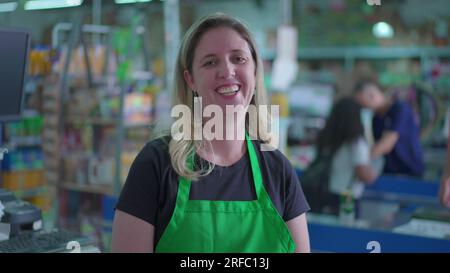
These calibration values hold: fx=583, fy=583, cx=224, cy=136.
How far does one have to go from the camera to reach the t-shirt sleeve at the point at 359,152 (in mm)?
3844

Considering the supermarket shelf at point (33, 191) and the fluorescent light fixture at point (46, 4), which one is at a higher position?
the fluorescent light fixture at point (46, 4)

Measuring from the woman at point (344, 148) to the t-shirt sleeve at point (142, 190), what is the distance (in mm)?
2404

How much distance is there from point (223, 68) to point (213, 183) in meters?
0.31

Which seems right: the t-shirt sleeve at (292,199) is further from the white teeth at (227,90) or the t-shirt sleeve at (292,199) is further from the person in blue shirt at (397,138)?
the person in blue shirt at (397,138)

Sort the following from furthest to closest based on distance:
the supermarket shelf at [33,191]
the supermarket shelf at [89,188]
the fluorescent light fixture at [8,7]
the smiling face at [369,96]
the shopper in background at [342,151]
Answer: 1. the supermarket shelf at [89,188]
2. the supermarket shelf at [33,191]
3. the smiling face at [369,96]
4. the fluorescent light fixture at [8,7]
5. the shopper in background at [342,151]

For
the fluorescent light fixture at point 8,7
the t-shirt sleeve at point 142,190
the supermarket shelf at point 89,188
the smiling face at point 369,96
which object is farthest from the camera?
the supermarket shelf at point 89,188

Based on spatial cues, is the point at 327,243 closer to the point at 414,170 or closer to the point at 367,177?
the point at 367,177

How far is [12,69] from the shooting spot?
6.83 feet

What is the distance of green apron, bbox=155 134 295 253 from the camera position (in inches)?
59.5

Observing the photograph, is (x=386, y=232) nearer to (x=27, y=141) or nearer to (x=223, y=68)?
(x=223, y=68)

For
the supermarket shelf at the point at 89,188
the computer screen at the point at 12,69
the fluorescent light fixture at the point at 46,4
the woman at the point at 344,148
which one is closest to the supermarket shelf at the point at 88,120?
the supermarket shelf at the point at 89,188

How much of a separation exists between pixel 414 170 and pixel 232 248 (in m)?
3.93

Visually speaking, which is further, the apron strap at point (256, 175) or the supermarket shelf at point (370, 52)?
the supermarket shelf at point (370, 52)

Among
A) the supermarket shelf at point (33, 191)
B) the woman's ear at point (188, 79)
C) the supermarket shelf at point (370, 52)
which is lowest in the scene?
the supermarket shelf at point (33, 191)
